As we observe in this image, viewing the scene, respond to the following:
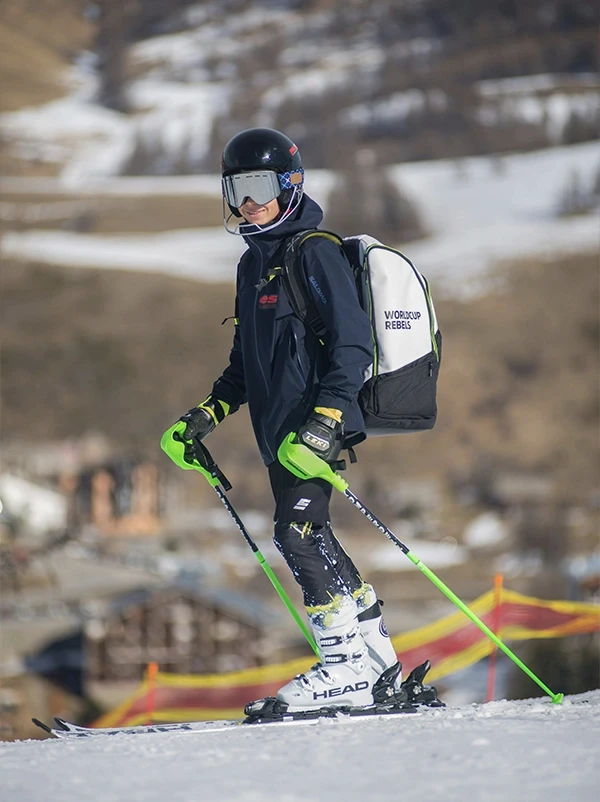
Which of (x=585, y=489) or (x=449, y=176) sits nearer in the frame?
(x=585, y=489)

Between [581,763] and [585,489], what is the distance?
87675 mm

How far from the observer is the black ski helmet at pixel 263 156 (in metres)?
3.95

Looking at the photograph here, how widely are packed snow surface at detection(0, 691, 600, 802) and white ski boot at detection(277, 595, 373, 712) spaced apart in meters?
0.24

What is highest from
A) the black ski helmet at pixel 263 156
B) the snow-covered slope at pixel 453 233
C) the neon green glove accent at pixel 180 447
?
the snow-covered slope at pixel 453 233

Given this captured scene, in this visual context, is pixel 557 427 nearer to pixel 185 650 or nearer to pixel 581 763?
pixel 185 650

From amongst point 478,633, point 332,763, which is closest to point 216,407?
point 332,763

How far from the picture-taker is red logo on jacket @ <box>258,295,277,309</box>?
388cm

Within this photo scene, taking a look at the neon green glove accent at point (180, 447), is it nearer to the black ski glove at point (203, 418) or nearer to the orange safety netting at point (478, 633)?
the black ski glove at point (203, 418)

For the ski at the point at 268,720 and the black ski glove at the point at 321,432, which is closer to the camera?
the black ski glove at the point at 321,432

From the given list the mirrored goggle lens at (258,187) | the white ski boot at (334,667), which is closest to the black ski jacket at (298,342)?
the mirrored goggle lens at (258,187)

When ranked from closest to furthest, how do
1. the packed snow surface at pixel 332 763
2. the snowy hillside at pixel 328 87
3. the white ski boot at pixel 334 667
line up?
the packed snow surface at pixel 332 763
the white ski boot at pixel 334 667
the snowy hillside at pixel 328 87

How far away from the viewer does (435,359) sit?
13.1ft

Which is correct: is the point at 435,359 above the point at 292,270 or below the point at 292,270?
below

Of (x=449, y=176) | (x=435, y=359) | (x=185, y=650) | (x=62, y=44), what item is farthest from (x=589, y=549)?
(x=62, y=44)
